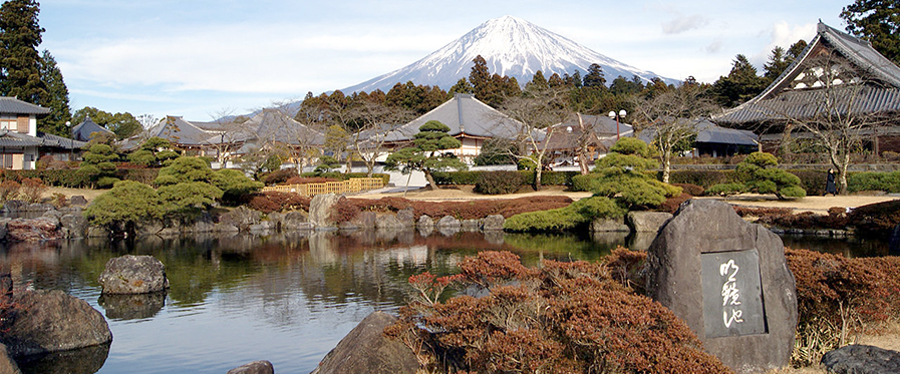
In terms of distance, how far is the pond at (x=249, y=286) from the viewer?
7.63 metres

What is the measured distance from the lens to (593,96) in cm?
5841

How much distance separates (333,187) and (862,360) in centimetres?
2630

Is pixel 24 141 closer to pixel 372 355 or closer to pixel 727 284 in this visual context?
pixel 372 355

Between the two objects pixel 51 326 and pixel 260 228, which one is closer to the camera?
pixel 51 326

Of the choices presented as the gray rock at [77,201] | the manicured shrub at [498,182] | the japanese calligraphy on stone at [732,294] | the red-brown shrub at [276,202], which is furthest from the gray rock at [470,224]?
the japanese calligraphy on stone at [732,294]

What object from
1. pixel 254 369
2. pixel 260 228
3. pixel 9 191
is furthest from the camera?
pixel 9 191

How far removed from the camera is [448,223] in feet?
74.7

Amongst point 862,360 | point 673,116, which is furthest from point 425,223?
point 862,360

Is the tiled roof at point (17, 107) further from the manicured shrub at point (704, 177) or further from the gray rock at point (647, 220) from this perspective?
the manicured shrub at point (704, 177)

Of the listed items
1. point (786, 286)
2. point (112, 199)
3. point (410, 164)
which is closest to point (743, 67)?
point (410, 164)

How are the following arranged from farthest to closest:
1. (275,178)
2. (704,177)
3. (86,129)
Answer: (86,129) → (275,178) → (704,177)

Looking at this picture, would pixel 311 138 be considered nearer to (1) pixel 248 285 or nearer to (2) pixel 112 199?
(2) pixel 112 199

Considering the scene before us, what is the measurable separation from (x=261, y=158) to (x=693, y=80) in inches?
1801

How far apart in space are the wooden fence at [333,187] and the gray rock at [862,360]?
79.1ft
